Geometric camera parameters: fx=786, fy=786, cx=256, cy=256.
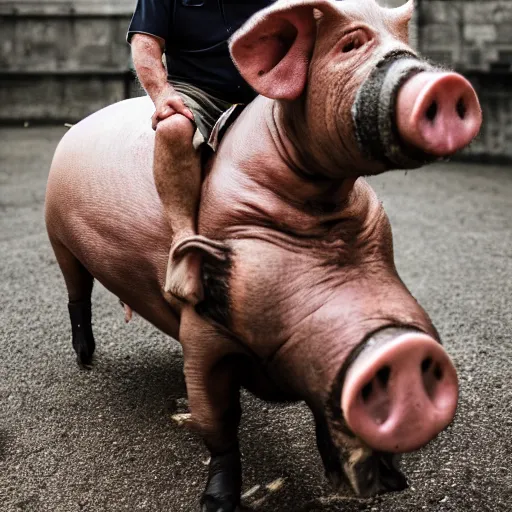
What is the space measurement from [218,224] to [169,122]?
1.08 ft

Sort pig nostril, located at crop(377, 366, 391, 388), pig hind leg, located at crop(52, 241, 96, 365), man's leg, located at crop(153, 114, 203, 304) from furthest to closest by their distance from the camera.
A: 1. pig hind leg, located at crop(52, 241, 96, 365)
2. man's leg, located at crop(153, 114, 203, 304)
3. pig nostril, located at crop(377, 366, 391, 388)

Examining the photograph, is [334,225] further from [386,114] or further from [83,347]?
[83,347]

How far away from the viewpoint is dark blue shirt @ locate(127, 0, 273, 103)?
2408 mm

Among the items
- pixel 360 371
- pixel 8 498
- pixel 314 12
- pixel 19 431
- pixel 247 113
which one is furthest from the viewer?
pixel 19 431

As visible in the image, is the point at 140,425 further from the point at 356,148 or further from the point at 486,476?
the point at 356,148

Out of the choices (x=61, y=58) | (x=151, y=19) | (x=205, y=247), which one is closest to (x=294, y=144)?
(x=205, y=247)

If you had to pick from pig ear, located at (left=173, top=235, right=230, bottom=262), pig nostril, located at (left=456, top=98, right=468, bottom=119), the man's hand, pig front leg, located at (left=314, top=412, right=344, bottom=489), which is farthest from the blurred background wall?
pig nostril, located at (left=456, top=98, right=468, bottom=119)

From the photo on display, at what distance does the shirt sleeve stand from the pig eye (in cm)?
74

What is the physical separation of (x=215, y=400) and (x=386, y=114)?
1.04 m

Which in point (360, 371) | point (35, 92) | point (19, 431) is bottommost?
point (35, 92)

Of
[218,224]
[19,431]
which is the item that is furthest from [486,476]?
[19,431]

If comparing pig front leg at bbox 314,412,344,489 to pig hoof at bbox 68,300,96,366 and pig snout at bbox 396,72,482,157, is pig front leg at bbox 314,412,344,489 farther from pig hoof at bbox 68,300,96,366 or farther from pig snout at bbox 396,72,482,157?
pig hoof at bbox 68,300,96,366

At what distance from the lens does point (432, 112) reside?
168cm

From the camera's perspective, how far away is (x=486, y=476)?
262 cm
